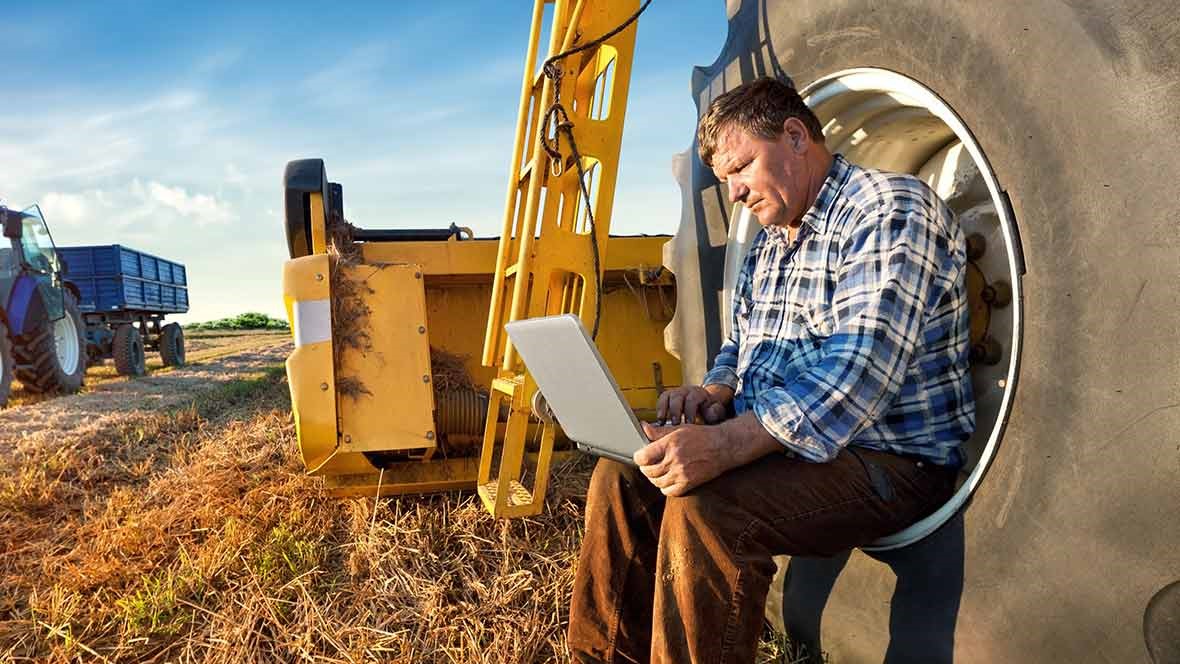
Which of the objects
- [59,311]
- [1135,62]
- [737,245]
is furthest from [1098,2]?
[59,311]

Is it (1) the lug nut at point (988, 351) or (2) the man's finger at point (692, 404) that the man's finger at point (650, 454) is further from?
(1) the lug nut at point (988, 351)

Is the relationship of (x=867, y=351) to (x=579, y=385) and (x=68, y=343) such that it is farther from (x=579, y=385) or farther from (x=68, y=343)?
(x=68, y=343)

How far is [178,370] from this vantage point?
13250 millimetres

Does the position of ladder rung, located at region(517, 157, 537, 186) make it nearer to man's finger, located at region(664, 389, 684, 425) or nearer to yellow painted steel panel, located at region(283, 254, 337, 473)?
yellow painted steel panel, located at region(283, 254, 337, 473)

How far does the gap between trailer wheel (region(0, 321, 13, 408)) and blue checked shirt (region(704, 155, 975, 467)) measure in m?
8.87

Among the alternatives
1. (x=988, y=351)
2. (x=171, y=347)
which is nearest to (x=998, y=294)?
(x=988, y=351)

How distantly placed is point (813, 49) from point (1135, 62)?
0.91 meters

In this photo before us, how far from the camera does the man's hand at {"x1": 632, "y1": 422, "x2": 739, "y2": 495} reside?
162 cm

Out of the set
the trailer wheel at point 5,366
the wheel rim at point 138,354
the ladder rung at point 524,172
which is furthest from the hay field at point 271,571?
the wheel rim at point 138,354

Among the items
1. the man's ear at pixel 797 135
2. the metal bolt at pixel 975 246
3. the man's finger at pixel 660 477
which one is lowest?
the man's finger at pixel 660 477

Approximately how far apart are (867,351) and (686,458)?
15.6 inches

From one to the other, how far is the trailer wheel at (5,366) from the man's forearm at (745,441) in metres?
9.02

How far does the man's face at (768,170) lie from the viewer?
1.89m

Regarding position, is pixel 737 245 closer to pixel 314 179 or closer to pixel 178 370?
pixel 314 179
